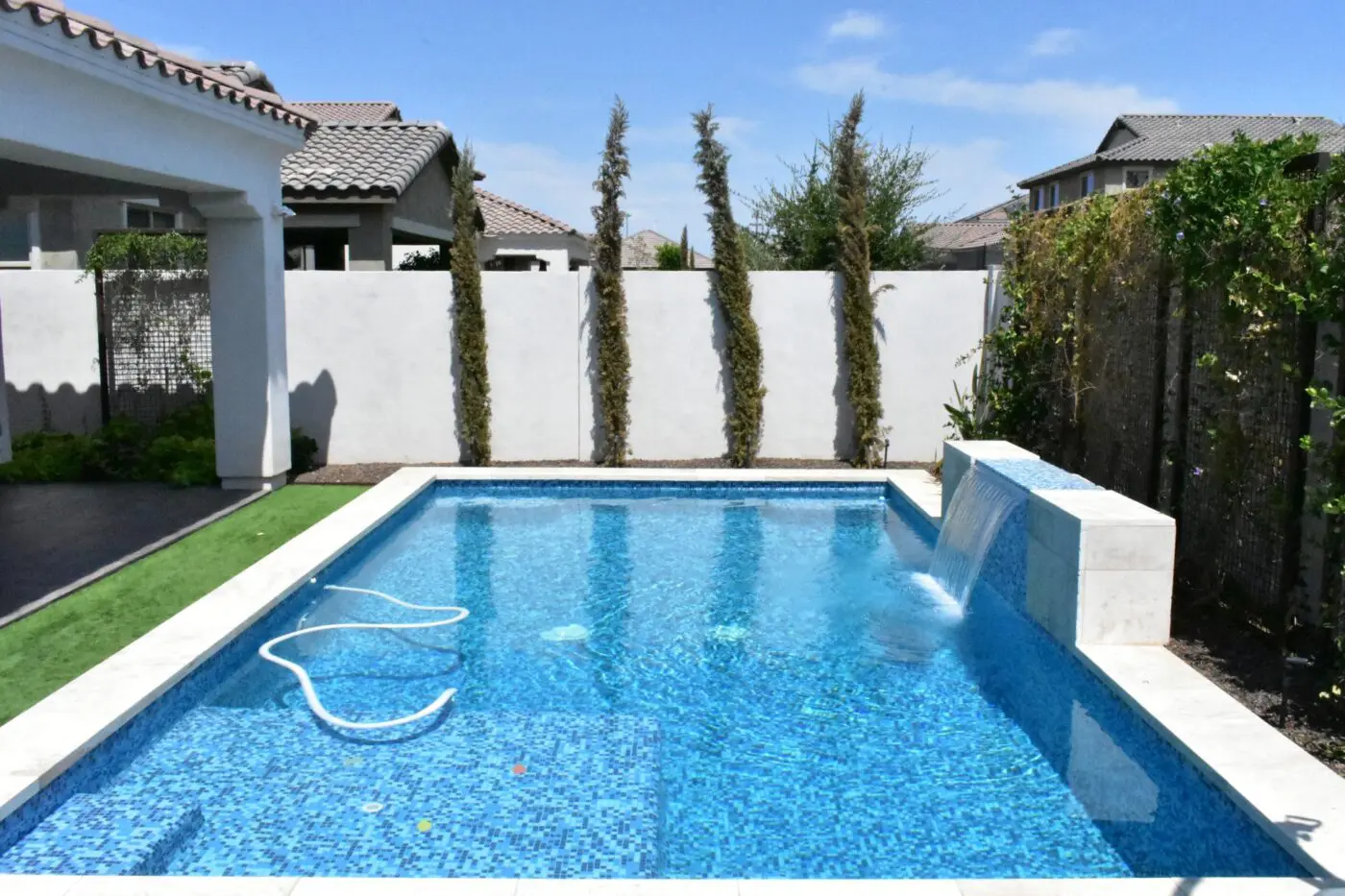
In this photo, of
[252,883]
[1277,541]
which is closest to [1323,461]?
[1277,541]

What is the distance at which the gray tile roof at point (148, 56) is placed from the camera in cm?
685

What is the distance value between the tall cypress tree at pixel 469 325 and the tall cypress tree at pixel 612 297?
145 centimetres

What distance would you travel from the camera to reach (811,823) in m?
4.92

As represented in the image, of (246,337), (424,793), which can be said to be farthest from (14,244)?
(424,793)

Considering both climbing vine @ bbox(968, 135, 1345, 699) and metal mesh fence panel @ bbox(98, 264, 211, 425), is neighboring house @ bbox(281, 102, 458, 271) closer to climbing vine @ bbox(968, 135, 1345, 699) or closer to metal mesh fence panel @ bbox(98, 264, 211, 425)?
metal mesh fence panel @ bbox(98, 264, 211, 425)

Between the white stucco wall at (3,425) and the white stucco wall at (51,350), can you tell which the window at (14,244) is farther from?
the white stucco wall at (3,425)

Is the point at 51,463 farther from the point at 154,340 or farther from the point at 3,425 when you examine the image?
the point at 154,340

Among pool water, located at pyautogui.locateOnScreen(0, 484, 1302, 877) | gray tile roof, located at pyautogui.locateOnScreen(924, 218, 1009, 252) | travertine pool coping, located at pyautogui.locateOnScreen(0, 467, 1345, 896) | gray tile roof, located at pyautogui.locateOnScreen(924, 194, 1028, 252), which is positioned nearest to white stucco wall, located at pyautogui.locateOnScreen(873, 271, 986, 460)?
pool water, located at pyautogui.locateOnScreen(0, 484, 1302, 877)

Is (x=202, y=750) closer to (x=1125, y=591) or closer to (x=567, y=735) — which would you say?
(x=567, y=735)

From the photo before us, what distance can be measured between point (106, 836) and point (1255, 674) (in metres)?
5.73

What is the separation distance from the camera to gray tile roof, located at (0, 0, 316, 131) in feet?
22.5

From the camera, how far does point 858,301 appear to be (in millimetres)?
13688

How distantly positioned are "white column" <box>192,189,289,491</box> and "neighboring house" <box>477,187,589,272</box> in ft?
57.4

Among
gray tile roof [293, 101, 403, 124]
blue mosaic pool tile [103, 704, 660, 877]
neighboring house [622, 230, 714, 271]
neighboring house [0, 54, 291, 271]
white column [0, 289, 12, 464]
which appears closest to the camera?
blue mosaic pool tile [103, 704, 660, 877]
